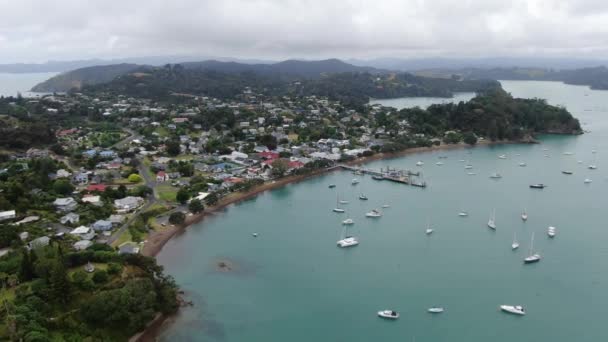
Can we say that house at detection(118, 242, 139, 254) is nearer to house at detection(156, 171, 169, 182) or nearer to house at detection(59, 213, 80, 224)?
→ house at detection(59, 213, 80, 224)

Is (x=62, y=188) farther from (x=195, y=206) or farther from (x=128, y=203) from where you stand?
(x=195, y=206)

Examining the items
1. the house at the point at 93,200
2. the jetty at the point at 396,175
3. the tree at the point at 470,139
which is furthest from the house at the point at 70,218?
the tree at the point at 470,139

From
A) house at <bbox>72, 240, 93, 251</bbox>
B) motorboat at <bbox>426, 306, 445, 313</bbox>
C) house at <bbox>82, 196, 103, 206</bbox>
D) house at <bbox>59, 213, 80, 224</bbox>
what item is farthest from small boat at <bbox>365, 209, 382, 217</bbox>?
house at <bbox>59, 213, 80, 224</bbox>

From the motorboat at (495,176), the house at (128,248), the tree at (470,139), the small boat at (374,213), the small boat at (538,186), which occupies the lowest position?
the small boat at (374,213)

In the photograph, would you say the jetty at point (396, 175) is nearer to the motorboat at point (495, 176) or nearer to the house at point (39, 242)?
the motorboat at point (495, 176)

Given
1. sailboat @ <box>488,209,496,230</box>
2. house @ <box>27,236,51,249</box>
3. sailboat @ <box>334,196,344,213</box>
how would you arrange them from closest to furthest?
house @ <box>27,236,51,249</box> → sailboat @ <box>488,209,496,230</box> → sailboat @ <box>334,196,344,213</box>

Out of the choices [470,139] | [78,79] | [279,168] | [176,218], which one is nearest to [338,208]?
[279,168]
